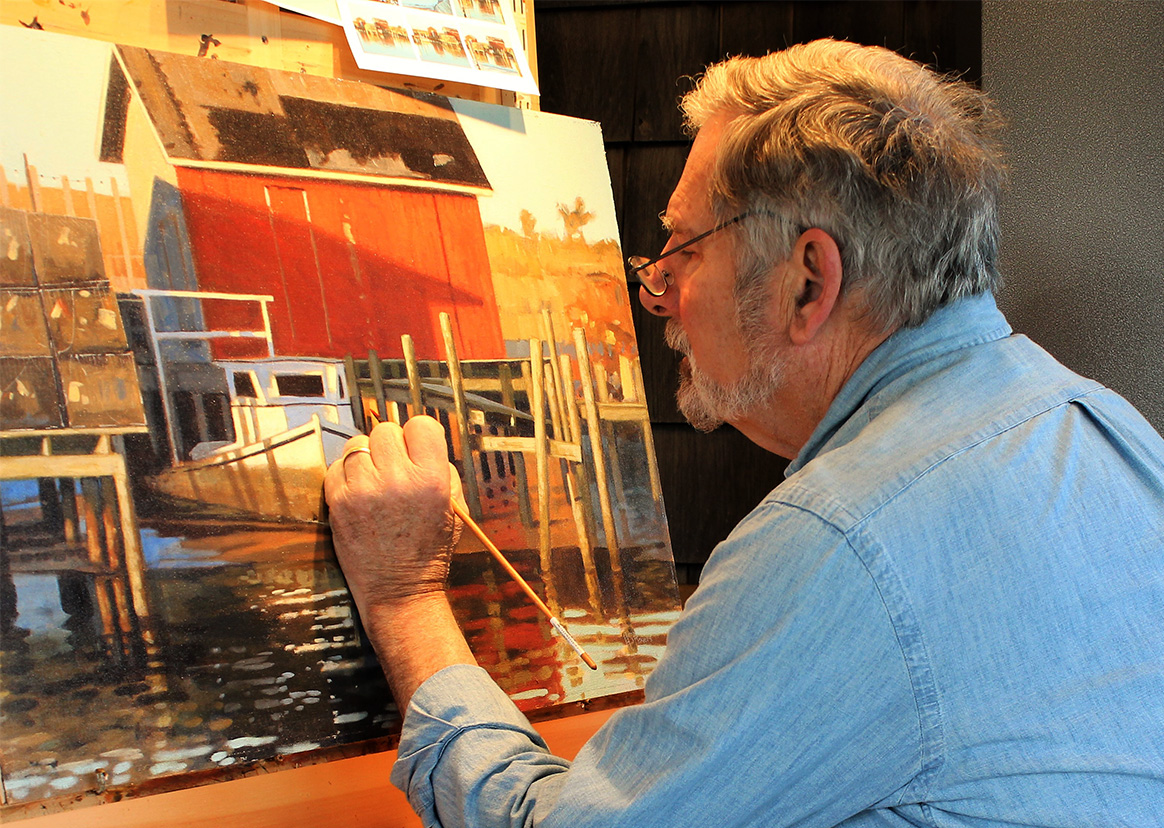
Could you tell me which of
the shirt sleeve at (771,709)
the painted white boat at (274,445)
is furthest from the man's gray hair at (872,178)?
the painted white boat at (274,445)

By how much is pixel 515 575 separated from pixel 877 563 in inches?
24.4

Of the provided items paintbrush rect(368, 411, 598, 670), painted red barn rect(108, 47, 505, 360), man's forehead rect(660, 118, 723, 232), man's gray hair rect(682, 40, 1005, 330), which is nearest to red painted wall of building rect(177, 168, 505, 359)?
painted red barn rect(108, 47, 505, 360)

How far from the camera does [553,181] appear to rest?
5.11ft

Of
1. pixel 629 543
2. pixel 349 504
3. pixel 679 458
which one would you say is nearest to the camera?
pixel 349 504

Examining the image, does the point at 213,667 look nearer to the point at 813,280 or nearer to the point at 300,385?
the point at 300,385

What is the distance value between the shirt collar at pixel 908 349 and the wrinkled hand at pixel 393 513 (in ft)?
1.71

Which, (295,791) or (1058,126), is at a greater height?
(1058,126)

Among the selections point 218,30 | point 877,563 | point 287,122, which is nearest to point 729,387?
point 877,563

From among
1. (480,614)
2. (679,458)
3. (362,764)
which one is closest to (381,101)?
(480,614)

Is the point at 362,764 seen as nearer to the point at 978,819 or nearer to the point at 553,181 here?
the point at 978,819

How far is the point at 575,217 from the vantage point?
5.17 feet

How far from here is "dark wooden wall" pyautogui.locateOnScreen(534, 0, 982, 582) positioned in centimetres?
259

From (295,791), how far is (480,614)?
327 mm

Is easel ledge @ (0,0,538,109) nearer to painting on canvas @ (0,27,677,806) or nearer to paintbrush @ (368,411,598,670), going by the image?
painting on canvas @ (0,27,677,806)
